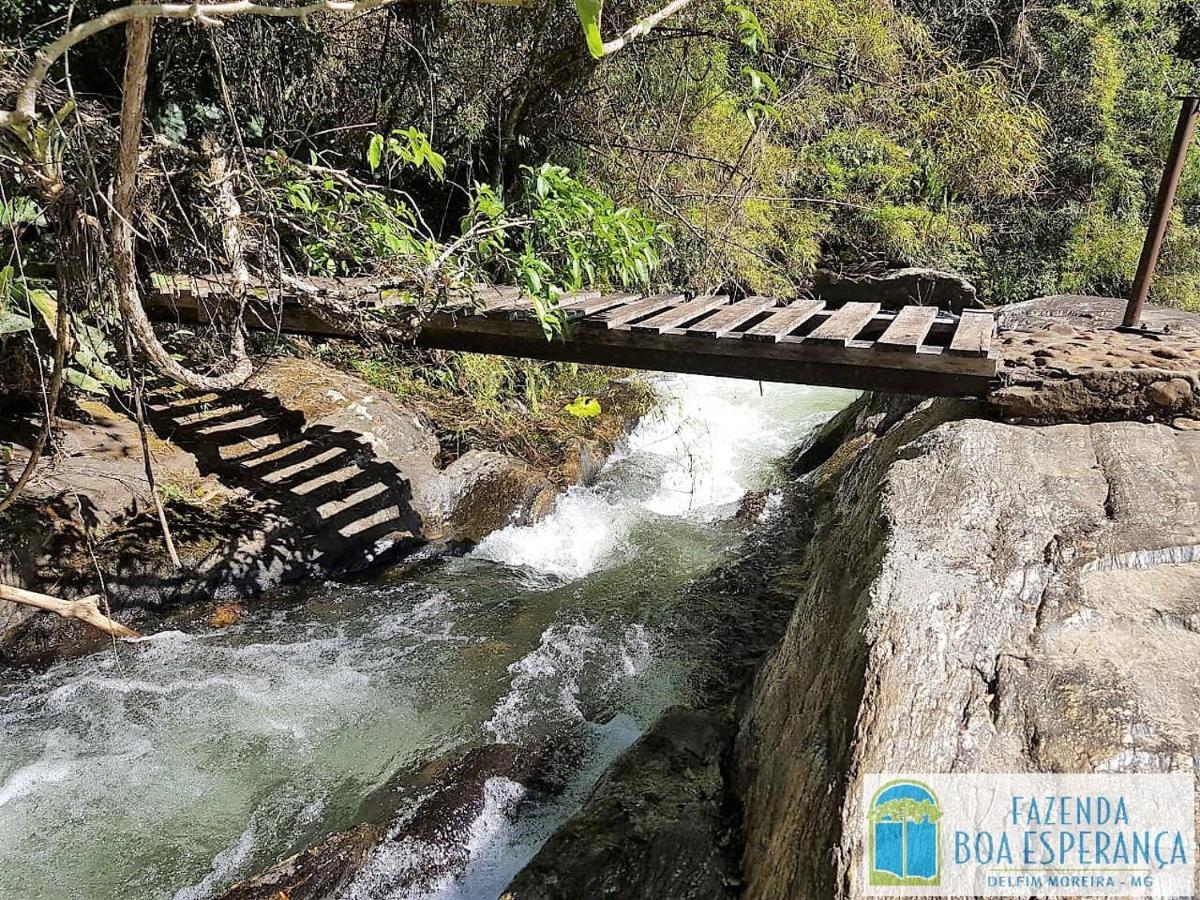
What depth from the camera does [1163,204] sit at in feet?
11.3

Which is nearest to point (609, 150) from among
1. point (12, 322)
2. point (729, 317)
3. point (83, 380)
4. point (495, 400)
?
point (495, 400)

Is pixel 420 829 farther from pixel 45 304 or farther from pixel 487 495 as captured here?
pixel 487 495

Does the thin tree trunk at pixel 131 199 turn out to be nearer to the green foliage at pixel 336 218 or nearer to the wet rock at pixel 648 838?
the green foliage at pixel 336 218

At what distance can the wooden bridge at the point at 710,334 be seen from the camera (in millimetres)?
3223

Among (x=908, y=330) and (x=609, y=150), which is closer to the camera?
(x=908, y=330)

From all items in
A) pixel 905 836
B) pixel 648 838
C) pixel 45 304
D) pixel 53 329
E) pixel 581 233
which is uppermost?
pixel 581 233

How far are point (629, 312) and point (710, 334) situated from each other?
0.61 metres

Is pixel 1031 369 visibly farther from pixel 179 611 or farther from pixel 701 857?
pixel 179 611

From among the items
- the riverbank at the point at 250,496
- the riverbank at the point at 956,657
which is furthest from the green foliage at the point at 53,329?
the riverbank at the point at 956,657

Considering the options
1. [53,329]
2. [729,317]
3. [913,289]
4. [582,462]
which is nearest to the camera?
[53,329]

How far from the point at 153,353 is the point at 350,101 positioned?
144 inches

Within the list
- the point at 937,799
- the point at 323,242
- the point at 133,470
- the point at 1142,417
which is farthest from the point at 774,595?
the point at 133,470

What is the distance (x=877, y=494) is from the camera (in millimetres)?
2596

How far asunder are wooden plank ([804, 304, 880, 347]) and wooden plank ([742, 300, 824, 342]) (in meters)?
0.11
